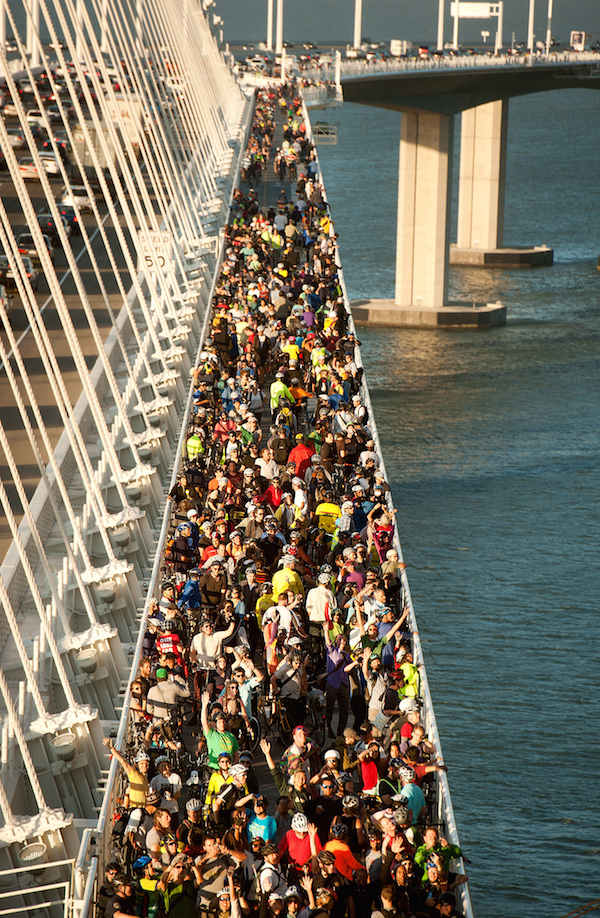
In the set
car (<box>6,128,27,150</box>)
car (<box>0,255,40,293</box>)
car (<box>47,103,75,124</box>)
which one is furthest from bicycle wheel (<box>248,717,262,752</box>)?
car (<box>47,103,75,124</box>)

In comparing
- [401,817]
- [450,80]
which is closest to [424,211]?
[450,80]

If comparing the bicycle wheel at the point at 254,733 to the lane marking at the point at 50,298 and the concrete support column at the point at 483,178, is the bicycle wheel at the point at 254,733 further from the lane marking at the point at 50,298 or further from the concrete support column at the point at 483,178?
the concrete support column at the point at 483,178

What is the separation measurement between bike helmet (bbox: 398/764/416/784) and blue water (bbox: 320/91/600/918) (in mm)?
13777

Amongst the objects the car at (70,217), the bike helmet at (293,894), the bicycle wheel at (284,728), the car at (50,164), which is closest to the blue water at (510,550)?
the bicycle wheel at (284,728)

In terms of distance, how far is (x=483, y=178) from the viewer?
338ft

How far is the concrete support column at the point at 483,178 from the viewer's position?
102m

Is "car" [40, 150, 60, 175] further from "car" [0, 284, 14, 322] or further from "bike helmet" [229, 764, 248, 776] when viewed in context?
"bike helmet" [229, 764, 248, 776]

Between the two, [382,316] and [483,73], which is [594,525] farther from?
[483,73]

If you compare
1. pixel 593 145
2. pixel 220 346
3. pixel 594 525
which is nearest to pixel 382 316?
pixel 594 525

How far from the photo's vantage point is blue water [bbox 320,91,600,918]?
27.0m

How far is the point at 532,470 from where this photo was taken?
51156 mm

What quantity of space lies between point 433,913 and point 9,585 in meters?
8.91

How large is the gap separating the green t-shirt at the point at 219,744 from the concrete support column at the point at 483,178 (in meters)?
91.9

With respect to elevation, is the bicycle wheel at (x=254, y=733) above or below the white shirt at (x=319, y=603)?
below
